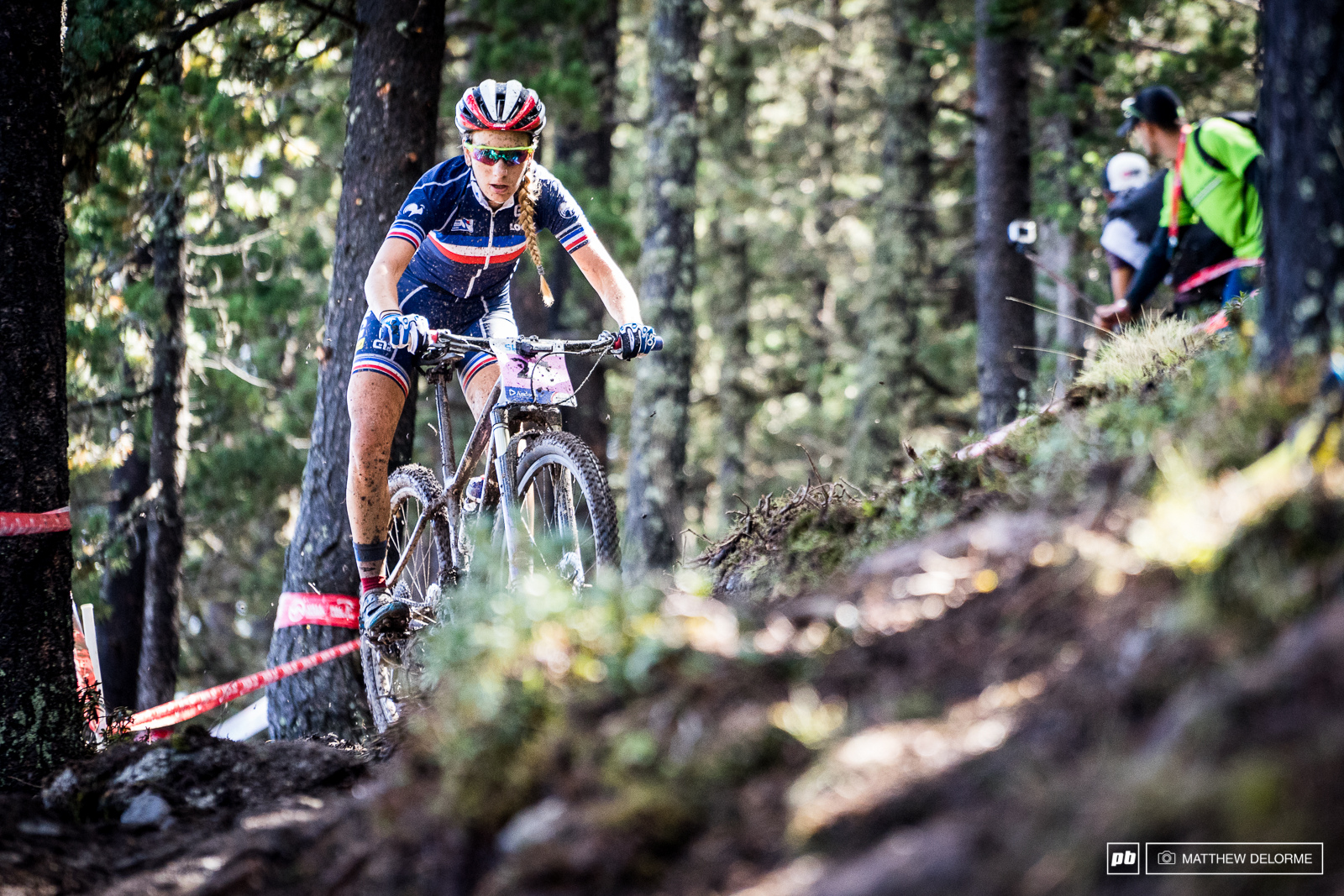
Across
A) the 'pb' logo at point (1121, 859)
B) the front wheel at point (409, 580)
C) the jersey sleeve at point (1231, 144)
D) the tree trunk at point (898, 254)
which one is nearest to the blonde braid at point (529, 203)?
the front wheel at point (409, 580)

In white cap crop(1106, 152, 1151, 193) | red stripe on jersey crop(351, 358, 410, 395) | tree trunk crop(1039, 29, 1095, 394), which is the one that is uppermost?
tree trunk crop(1039, 29, 1095, 394)

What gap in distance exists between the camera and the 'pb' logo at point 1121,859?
1.74 metres

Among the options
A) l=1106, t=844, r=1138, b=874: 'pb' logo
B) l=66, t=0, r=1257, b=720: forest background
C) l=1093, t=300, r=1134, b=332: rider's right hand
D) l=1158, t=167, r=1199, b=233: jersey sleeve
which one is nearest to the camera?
l=1106, t=844, r=1138, b=874: 'pb' logo

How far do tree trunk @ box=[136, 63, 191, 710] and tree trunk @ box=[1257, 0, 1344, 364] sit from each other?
37.8ft

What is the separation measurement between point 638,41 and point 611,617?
19.8 meters

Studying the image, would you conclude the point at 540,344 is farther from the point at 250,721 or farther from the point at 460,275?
the point at 250,721

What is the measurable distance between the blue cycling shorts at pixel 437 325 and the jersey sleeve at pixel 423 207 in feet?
1.56

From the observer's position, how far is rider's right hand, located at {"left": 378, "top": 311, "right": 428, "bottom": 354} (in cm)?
480

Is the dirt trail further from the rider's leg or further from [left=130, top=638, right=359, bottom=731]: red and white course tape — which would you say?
[left=130, top=638, right=359, bottom=731]: red and white course tape

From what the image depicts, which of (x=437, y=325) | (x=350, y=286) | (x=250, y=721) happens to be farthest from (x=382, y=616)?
(x=250, y=721)

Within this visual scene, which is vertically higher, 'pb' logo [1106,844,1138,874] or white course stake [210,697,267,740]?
'pb' logo [1106,844,1138,874]

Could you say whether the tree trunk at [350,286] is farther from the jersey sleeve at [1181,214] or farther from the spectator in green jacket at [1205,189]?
the jersey sleeve at [1181,214]

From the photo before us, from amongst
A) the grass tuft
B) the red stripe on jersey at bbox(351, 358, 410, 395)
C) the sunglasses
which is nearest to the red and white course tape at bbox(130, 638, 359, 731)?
the red stripe on jersey at bbox(351, 358, 410, 395)

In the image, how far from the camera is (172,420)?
42.5 ft
